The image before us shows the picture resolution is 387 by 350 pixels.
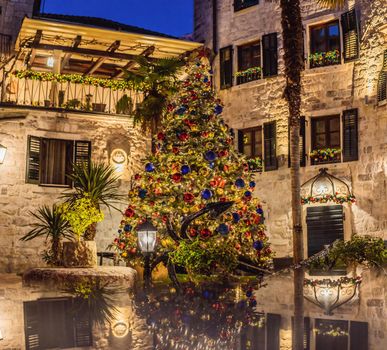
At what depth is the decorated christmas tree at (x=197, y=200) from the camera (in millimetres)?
11891

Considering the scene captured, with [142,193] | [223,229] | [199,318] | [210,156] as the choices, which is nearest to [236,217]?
[223,229]

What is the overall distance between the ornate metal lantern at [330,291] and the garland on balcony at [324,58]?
10232 mm

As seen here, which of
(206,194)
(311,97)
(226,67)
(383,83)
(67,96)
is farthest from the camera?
(226,67)

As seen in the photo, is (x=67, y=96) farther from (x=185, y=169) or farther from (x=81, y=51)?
(x=185, y=169)

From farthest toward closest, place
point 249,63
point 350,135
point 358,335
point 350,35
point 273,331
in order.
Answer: point 249,63 < point 350,35 < point 350,135 < point 273,331 < point 358,335

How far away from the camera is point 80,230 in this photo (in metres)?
13.6

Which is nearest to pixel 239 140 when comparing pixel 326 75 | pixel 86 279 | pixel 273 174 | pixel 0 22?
pixel 273 174

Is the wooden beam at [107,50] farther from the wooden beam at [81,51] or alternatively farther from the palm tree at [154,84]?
the palm tree at [154,84]

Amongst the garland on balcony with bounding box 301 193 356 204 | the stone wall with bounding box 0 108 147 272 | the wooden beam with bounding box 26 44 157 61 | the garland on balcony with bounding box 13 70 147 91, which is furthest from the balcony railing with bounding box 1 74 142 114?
the garland on balcony with bounding box 301 193 356 204

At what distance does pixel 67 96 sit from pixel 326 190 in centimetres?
849

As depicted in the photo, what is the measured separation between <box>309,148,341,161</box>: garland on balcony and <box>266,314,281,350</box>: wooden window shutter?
13.7 meters

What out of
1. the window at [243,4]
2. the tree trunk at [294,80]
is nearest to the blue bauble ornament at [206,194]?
the tree trunk at [294,80]

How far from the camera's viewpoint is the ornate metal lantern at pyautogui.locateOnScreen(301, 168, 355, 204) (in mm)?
18844

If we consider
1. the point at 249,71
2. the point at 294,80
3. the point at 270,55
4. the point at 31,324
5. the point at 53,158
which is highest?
the point at 270,55
